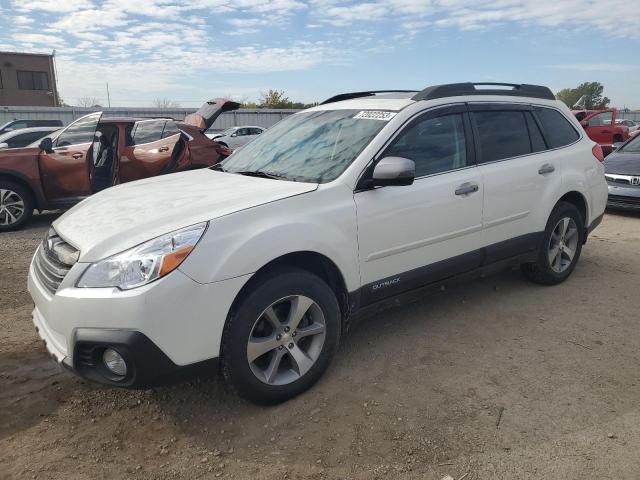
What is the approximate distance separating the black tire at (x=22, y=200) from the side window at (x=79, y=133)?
0.84 meters

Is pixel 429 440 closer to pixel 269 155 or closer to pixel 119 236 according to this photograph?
pixel 119 236

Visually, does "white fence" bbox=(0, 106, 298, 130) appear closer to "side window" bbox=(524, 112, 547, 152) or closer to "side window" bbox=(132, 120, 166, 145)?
"side window" bbox=(132, 120, 166, 145)

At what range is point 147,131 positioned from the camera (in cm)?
850

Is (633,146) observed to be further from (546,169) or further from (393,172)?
(393,172)

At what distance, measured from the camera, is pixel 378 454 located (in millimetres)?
2506

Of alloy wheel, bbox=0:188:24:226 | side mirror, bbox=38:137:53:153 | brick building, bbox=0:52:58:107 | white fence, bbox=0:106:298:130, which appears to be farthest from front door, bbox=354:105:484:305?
brick building, bbox=0:52:58:107

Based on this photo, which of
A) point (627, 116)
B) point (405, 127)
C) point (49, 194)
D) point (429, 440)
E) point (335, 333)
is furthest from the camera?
point (627, 116)

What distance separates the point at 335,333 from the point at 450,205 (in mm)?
1274

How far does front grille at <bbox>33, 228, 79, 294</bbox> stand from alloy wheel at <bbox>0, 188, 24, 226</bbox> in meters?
5.17

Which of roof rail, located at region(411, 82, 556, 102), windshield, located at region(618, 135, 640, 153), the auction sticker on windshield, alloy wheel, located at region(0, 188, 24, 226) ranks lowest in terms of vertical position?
alloy wheel, located at region(0, 188, 24, 226)

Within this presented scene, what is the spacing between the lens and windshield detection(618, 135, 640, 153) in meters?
8.85

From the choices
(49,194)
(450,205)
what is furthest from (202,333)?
(49,194)

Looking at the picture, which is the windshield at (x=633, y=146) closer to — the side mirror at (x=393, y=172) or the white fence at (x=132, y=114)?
the side mirror at (x=393, y=172)

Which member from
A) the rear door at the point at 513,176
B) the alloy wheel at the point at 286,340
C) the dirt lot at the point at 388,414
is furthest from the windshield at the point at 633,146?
the alloy wheel at the point at 286,340
